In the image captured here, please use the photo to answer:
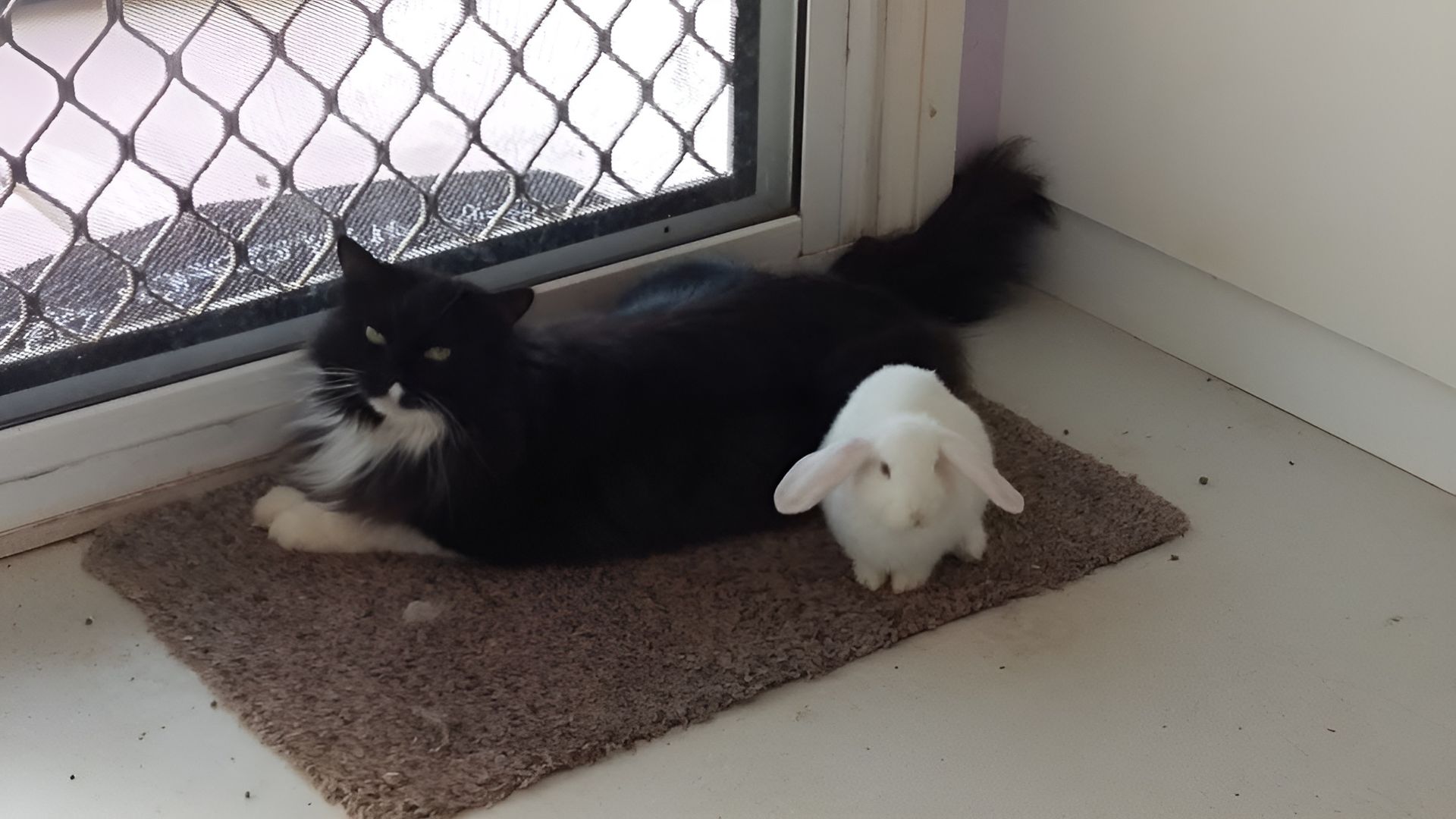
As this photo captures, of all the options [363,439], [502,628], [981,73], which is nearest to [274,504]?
[363,439]

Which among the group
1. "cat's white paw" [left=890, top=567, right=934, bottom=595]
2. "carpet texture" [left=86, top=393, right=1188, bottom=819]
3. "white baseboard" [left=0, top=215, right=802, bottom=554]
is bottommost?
"carpet texture" [left=86, top=393, right=1188, bottom=819]

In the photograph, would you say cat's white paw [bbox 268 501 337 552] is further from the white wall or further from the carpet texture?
the white wall

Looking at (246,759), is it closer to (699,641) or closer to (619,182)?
(699,641)

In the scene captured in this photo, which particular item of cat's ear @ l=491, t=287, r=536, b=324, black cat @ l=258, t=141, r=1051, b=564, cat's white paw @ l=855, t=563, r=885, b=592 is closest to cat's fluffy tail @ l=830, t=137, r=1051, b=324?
black cat @ l=258, t=141, r=1051, b=564

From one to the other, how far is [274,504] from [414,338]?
1.13 feet

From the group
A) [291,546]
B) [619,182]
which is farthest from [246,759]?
[619,182]

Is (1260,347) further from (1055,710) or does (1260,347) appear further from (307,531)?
(307,531)

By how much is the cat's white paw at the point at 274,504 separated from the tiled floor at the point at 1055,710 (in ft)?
0.58

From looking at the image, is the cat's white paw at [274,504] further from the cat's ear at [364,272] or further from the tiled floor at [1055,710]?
the cat's ear at [364,272]

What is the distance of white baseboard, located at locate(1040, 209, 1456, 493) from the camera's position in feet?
5.86

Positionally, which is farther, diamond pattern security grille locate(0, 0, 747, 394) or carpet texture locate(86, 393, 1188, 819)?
diamond pattern security grille locate(0, 0, 747, 394)

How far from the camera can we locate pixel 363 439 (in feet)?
5.08

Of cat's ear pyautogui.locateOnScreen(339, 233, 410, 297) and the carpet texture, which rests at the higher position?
cat's ear pyautogui.locateOnScreen(339, 233, 410, 297)

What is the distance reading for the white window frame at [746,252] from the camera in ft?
5.32
